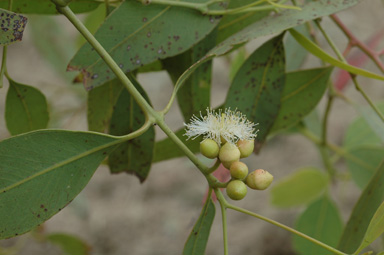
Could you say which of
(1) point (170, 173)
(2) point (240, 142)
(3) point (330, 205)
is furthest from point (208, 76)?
(1) point (170, 173)

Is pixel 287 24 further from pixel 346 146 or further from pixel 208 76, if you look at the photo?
pixel 346 146

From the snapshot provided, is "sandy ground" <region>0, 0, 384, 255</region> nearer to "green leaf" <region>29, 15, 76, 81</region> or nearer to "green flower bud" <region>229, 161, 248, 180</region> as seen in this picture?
"green leaf" <region>29, 15, 76, 81</region>

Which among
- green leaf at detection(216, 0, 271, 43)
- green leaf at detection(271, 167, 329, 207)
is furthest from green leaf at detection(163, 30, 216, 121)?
green leaf at detection(271, 167, 329, 207)

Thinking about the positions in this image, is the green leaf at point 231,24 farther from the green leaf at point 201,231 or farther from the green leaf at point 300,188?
the green leaf at point 300,188

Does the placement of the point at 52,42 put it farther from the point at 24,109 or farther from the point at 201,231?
the point at 201,231

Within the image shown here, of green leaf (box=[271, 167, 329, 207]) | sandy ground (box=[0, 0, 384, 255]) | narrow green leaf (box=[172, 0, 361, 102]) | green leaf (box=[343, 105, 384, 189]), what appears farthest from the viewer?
sandy ground (box=[0, 0, 384, 255])

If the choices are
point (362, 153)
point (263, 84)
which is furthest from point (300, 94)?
point (362, 153)
